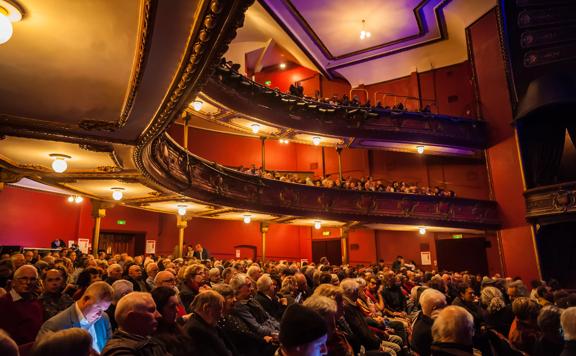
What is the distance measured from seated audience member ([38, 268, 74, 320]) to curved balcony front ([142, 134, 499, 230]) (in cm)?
466

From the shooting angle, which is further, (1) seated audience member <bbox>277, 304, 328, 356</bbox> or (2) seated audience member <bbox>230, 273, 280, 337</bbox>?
(2) seated audience member <bbox>230, 273, 280, 337</bbox>

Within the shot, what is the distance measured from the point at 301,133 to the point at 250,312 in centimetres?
1196

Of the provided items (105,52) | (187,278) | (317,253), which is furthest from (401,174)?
(105,52)

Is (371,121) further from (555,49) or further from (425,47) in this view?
(555,49)

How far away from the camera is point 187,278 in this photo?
17.7 feet

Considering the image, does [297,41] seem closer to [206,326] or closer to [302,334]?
[206,326]

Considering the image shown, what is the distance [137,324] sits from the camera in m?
2.67

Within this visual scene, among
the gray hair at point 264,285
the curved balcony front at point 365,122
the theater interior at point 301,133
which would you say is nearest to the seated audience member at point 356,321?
the gray hair at point 264,285

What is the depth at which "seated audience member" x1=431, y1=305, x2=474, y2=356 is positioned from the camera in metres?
2.89

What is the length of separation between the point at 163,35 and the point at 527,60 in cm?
1555

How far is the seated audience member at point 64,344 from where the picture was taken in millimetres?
1748

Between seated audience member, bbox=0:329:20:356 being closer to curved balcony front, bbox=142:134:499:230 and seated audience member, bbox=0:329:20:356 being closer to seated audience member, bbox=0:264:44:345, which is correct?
seated audience member, bbox=0:264:44:345

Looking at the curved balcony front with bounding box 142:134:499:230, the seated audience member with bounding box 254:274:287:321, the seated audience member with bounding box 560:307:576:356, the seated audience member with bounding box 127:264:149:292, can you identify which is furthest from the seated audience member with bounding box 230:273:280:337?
the curved balcony front with bounding box 142:134:499:230

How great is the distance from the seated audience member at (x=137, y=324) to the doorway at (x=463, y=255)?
17200mm
